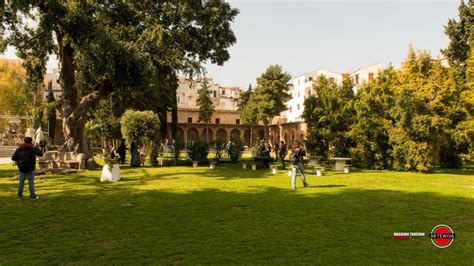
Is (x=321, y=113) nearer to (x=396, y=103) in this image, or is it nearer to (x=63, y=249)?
(x=396, y=103)

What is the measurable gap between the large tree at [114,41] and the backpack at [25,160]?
7.39 metres

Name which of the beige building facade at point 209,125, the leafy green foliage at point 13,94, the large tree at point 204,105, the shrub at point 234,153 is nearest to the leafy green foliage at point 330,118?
the shrub at point 234,153

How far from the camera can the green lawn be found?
507cm

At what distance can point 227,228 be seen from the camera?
662 centimetres

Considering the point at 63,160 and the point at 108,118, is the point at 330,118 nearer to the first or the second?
the point at 63,160

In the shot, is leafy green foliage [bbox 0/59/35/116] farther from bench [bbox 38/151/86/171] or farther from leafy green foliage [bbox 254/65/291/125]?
bench [bbox 38/151/86/171]

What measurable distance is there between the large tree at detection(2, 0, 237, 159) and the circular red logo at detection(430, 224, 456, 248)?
14.3m

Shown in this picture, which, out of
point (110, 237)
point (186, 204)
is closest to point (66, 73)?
point (186, 204)

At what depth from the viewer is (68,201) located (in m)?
9.33

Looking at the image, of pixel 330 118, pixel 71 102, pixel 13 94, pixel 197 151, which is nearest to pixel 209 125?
pixel 13 94

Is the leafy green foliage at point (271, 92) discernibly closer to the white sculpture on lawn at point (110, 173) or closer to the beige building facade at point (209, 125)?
the beige building facade at point (209, 125)

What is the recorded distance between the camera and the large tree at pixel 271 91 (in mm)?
59656

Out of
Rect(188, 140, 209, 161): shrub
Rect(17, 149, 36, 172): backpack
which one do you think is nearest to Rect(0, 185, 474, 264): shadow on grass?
Rect(17, 149, 36, 172): backpack

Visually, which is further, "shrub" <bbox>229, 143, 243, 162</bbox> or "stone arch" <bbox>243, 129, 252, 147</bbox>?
"stone arch" <bbox>243, 129, 252, 147</bbox>
